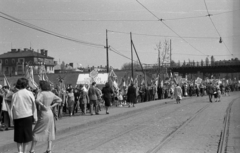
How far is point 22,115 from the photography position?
7.67 meters

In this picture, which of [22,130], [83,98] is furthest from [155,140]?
[83,98]

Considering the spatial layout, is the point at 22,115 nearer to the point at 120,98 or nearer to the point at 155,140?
the point at 155,140

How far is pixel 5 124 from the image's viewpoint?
12.9 metres

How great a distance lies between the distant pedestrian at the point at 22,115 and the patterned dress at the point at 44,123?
32cm

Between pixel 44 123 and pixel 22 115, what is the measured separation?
0.65 metres

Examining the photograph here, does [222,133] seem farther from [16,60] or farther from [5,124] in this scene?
[16,60]

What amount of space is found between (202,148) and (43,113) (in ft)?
13.0

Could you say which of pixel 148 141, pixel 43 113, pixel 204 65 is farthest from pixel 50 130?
pixel 204 65

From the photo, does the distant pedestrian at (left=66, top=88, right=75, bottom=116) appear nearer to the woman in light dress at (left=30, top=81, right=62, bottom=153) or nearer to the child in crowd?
the child in crowd

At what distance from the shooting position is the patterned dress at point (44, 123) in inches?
320

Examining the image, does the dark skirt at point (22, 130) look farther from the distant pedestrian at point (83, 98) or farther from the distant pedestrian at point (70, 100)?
the distant pedestrian at point (83, 98)

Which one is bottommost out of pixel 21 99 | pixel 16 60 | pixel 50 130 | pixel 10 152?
pixel 10 152

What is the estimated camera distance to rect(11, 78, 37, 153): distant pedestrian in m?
7.66

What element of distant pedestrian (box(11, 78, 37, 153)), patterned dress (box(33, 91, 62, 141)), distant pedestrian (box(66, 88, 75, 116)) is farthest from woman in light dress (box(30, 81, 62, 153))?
distant pedestrian (box(66, 88, 75, 116))
